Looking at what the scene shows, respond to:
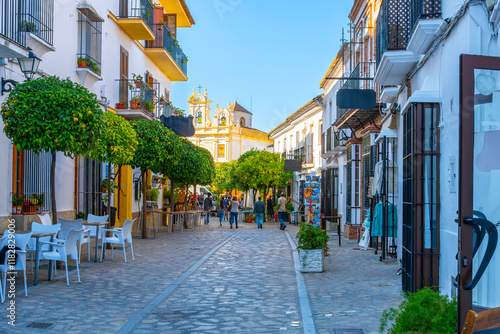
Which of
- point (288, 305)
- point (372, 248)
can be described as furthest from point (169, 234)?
point (288, 305)

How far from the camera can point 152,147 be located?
17.0 meters

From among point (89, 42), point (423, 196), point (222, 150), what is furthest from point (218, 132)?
point (423, 196)

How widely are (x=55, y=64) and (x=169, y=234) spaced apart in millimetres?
8375

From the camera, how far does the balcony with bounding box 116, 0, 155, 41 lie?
19.8 meters

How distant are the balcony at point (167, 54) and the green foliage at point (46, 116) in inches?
547

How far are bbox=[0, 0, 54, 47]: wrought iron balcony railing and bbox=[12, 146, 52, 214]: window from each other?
257 centimetres

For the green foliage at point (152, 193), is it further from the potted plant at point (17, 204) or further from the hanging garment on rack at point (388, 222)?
the hanging garment on rack at point (388, 222)

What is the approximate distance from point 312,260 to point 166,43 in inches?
638

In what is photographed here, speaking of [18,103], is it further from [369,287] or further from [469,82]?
[469,82]

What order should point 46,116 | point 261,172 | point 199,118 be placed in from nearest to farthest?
point 46,116 → point 261,172 → point 199,118

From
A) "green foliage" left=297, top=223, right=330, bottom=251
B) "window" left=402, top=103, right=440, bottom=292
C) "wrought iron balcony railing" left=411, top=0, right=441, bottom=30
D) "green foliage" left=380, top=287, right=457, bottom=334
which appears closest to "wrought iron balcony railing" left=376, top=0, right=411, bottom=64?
"wrought iron balcony railing" left=411, top=0, right=441, bottom=30

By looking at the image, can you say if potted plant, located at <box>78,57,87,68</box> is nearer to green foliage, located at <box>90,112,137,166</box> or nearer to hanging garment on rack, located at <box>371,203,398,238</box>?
green foliage, located at <box>90,112,137,166</box>

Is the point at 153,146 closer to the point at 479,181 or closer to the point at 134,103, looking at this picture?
the point at 134,103

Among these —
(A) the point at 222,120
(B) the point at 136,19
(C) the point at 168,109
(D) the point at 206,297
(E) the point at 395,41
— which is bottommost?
(D) the point at 206,297
